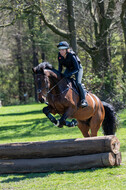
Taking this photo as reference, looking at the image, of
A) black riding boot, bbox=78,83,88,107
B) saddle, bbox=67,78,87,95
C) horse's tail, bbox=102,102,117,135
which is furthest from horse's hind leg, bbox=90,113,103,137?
saddle, bbox=67,78,87,95

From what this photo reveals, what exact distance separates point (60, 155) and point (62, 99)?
4.23ft

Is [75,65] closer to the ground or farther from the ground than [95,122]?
farther from the ground

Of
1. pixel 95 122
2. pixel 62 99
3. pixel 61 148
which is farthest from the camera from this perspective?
pixel 95 122

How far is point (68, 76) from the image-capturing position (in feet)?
26.1

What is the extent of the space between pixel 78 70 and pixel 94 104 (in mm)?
1048

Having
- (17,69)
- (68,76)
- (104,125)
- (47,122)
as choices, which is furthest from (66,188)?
(17,69)

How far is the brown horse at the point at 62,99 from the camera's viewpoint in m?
7.37

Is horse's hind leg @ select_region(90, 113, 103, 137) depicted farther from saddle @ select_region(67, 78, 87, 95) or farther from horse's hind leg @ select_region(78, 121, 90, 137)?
A: saddle @ select_region(67, 78, 87, 95)

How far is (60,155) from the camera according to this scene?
755 centimetres

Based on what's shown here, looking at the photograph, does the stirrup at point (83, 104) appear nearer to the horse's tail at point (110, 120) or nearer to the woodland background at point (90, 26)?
the horse's tail at point (110, 120)

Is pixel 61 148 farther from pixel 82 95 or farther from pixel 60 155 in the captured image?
pixel 82 95

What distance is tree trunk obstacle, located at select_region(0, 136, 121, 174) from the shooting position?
7293mm

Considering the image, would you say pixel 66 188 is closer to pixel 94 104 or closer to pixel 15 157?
pixel 15 157

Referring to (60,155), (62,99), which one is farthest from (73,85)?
(60,155)
